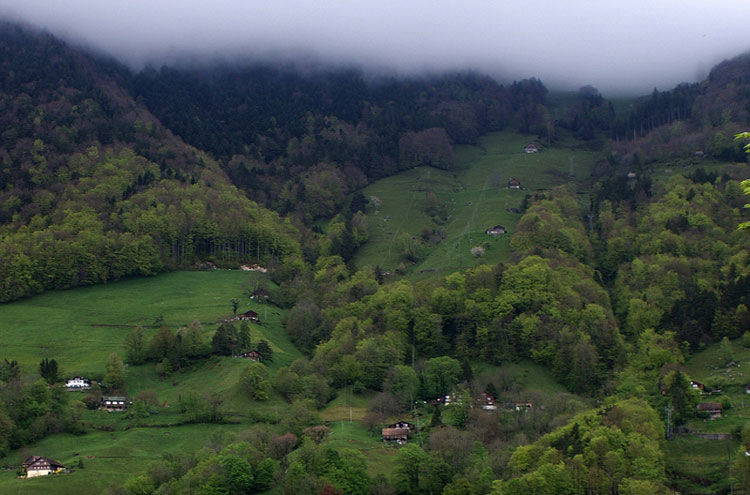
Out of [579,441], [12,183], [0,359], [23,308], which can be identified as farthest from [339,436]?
[12,183]

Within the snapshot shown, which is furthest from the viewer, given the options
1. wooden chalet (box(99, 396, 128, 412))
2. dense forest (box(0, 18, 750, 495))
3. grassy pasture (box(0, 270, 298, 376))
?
grassy pasture (box(0, 270, 298, 376))

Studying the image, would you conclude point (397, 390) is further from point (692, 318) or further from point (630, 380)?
point (692, 318)

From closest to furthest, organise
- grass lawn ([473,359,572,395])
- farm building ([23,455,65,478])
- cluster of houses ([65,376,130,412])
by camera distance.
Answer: farm building ([23,455,65,478]) < cluster of houses ([65,376,130,412]) < grass lawn ([473,359,572,395])

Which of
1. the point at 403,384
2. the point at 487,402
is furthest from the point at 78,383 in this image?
the point at 487,402

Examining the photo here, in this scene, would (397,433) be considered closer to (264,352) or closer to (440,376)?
(440,376)

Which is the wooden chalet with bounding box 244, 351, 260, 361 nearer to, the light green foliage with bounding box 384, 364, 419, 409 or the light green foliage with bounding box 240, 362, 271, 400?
the light green foliage with bounding box 240, 362, 271, 400

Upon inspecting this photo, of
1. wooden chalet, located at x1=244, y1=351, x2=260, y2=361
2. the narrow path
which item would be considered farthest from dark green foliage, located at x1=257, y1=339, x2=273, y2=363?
the narrow path
